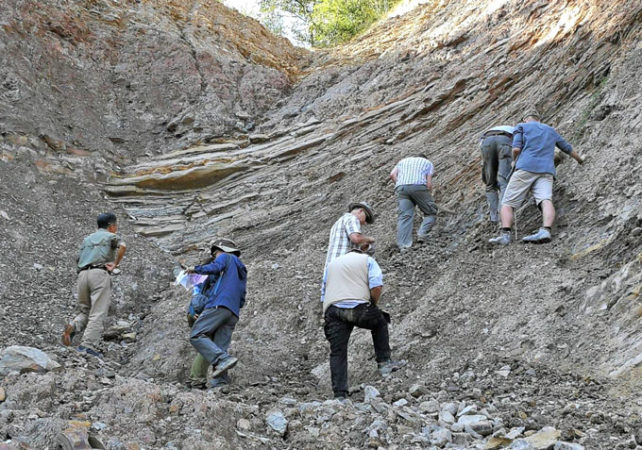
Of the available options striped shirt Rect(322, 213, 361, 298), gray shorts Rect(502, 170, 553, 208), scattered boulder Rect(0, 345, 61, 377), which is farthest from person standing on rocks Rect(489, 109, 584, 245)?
scattered boulder Rect(0, 345, 61, 377)

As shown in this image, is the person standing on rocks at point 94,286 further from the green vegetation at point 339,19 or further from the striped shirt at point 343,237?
the green vegetation at point 339,19

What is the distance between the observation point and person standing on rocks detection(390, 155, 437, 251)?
29.2 feet

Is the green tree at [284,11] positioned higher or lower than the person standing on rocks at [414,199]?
higher

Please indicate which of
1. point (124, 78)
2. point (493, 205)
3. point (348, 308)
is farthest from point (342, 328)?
point (124, 78)

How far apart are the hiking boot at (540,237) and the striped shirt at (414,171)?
206 cm

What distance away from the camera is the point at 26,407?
14.8 feet

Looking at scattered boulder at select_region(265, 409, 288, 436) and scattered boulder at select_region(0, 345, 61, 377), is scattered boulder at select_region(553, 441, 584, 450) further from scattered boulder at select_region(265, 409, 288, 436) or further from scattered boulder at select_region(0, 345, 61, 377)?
scattered boulder at select_region(0, 345, 61, 377)

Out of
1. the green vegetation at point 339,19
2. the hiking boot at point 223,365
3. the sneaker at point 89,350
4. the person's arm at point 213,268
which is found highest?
the green vegetation at point 339,19

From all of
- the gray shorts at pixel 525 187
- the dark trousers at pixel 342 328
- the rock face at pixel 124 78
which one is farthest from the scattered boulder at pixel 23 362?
the rock face at pixel 124 78

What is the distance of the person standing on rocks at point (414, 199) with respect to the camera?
8.89 m

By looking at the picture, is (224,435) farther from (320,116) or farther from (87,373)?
(320,116)

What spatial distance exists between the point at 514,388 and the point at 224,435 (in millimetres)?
2117

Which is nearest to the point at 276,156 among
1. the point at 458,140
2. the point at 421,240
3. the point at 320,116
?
the point at 320,116

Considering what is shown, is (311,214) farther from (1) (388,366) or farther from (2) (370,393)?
(2) (370,393)
